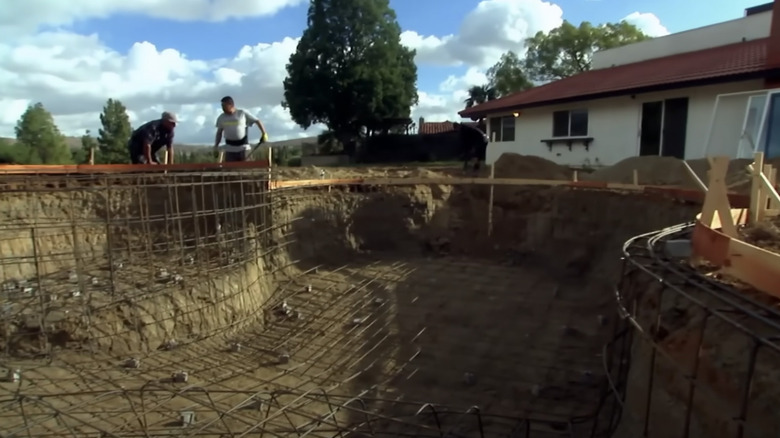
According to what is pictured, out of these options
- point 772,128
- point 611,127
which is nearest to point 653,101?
point 611,127

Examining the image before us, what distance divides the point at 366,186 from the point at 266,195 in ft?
7.96

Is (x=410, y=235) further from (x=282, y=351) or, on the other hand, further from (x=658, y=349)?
(x=658, y=349)

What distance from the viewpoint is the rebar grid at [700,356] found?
2248mm

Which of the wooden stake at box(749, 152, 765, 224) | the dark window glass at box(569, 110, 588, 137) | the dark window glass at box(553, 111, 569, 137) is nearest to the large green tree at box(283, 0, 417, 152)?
the dark window glass at box(553, 111, 569, 137)

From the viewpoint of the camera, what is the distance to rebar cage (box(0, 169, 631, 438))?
4.43 m

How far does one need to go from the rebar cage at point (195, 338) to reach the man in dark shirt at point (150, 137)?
0.58 m

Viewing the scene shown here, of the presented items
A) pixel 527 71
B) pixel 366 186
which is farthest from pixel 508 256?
pixel 527 71

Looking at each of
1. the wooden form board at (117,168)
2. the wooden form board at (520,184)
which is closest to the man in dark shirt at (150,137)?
the wooden form board at (117,168)

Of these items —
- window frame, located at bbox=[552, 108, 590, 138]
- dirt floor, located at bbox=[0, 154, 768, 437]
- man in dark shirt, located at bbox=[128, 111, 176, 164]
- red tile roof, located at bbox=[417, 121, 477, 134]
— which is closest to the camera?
Result: dirt floor, located at bbox=[0, 154, 768, 437]

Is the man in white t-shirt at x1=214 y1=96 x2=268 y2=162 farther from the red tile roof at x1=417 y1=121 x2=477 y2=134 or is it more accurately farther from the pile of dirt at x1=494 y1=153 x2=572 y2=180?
the red tile roof at x1=417 y1=121 x2=477 y2=134

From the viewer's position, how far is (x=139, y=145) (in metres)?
8.47

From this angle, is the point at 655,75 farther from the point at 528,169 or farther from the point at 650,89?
the point at 528,169

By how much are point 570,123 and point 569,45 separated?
13.5m

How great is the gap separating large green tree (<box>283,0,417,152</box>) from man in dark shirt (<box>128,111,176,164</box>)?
50.1 feet
